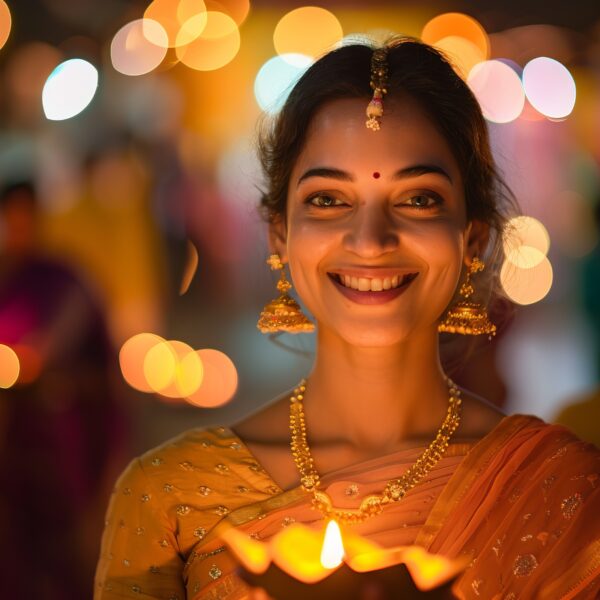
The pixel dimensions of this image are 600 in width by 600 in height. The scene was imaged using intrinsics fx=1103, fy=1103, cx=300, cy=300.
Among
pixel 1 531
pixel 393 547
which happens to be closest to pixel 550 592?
pixel 393 547

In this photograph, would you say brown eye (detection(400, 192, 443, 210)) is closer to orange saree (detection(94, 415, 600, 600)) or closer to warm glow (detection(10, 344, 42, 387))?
orange saree (detection(94, 415, 600, 600))

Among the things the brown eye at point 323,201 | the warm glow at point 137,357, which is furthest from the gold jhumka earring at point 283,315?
the warm glow at point 137,357

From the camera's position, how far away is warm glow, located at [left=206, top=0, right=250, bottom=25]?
7.11 metres

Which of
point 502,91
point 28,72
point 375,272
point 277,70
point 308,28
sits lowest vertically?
point 375,272

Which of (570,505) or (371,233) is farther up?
(371,233)

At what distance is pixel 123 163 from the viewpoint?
7.34 m

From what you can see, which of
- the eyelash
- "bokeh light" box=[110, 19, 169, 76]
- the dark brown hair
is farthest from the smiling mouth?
"bokeh light" box=[110, 19, 169, 76]

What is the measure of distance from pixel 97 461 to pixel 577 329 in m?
3.96

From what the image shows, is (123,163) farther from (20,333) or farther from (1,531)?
(1,531)

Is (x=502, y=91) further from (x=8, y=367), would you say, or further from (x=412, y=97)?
(x=412, y=97)

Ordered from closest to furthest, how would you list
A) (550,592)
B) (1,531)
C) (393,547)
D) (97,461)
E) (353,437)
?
(550,592), (393,547), (353,437), (1,531), (97,461)

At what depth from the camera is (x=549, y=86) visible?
6613mm

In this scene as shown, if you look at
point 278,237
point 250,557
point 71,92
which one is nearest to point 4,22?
point 71,92

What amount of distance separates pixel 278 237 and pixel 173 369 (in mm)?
5421
